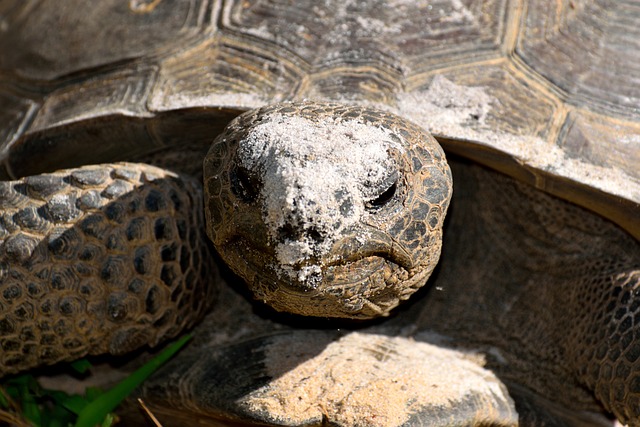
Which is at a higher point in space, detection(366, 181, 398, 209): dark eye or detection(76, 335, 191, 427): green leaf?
detection(366, 181, 398, 209): dark eye

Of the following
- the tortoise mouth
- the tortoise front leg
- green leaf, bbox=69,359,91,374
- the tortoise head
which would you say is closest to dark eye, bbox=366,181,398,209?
the tortoise head

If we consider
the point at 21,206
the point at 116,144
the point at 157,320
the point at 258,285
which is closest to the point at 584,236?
the point at 258,285

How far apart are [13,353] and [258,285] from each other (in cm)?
95

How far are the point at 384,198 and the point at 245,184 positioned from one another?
1.24ft

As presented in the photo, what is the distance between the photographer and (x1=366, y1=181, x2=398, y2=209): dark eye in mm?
1973

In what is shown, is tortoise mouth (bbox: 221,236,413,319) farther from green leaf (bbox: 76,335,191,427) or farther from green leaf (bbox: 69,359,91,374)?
green leaf (bbox: 69,359,91,374)

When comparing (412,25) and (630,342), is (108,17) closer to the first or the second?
(412,25)

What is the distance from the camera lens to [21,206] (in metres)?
2.44

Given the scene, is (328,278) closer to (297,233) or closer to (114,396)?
(297,233)

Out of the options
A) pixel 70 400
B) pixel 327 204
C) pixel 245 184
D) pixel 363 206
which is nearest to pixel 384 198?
pixel 363 206

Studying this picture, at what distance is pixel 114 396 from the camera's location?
2572 millimetres

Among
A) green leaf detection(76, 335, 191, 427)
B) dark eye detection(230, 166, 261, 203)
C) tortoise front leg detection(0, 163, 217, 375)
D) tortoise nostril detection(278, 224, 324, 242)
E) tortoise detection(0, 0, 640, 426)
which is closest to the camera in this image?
tortoise nostril detection(278, 224, 324, 242)

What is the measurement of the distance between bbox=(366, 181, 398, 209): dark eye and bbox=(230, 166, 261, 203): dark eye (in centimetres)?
30

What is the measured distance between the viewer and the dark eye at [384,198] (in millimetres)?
1973
